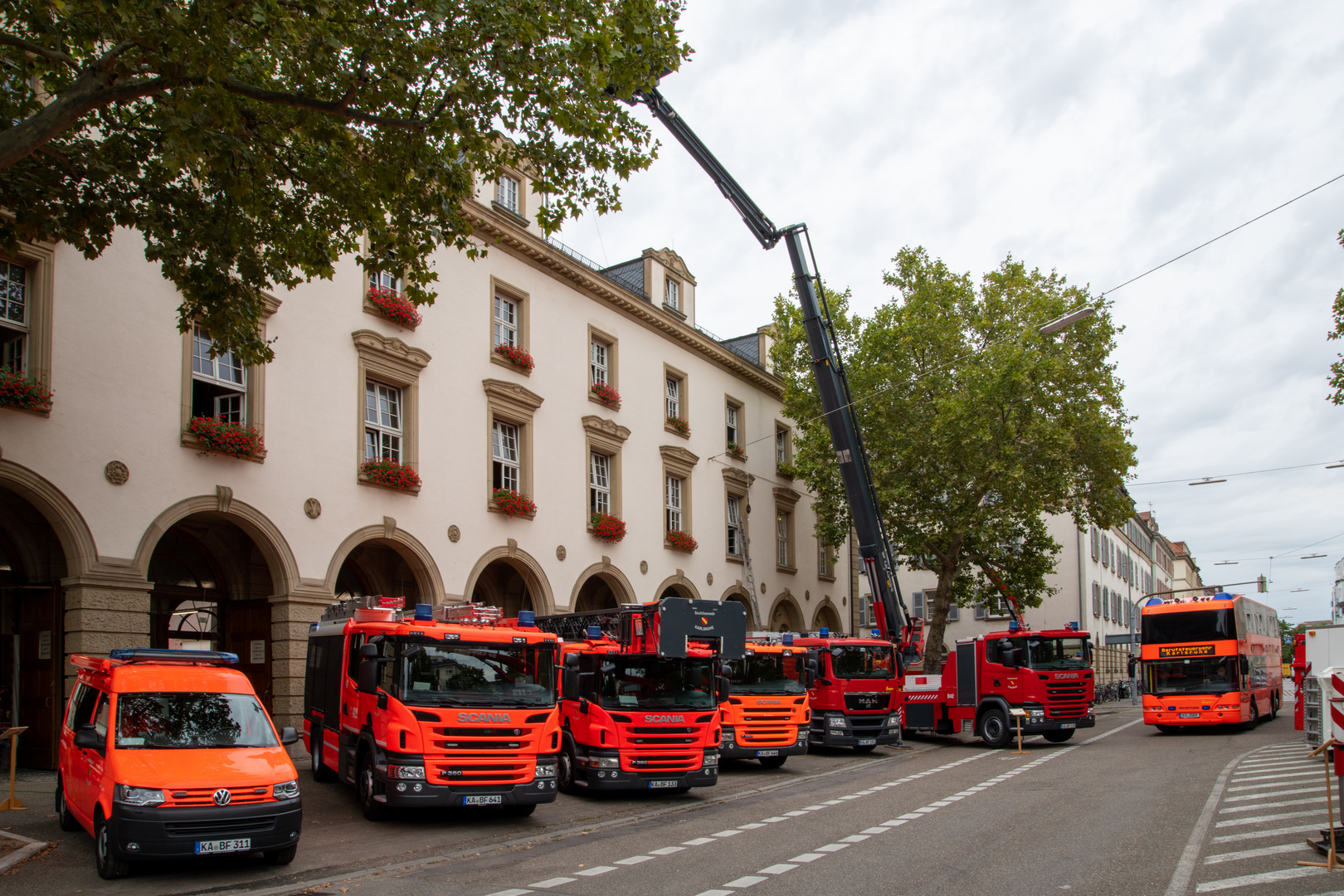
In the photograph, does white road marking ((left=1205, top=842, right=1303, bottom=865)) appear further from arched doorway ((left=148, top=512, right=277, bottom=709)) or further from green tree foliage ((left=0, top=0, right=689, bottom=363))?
arched doorway ((left=148, top=512, right=277, bottom=709))

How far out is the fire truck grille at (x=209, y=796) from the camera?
9.67m

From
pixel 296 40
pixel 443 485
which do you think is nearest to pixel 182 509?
pixel 443 485

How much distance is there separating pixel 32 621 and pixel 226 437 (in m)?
4.15

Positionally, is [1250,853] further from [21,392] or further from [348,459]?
[348,459]

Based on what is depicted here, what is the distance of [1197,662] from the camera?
25688 millimetres

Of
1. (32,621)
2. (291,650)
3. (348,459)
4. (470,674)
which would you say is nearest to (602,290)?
(348,459)

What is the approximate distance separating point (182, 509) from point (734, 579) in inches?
778

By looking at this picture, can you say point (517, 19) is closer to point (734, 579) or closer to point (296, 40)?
point (296, 40)

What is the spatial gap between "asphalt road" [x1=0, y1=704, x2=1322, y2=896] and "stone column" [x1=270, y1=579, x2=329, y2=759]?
3920 millimetres

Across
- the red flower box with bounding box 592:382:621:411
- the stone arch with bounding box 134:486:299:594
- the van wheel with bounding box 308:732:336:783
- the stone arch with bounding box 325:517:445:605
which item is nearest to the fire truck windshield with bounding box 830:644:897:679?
the stone arch with bounding box 325:517:445:605

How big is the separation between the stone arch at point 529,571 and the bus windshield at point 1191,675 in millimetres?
14462

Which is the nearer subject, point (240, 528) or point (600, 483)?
point (240, 528)

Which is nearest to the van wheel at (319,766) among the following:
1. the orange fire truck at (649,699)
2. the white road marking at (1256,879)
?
the orange fire truck at (649,699)

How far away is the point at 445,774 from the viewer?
12.6 meters
